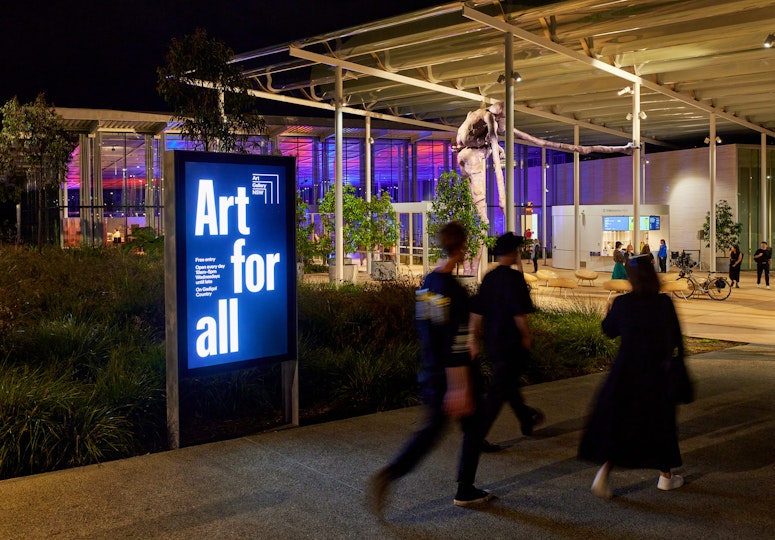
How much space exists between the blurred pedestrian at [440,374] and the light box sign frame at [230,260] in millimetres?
2286

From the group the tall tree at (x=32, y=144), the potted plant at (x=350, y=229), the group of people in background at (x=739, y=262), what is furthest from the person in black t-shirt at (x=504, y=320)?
the group of people in background at (x=739, y=262)

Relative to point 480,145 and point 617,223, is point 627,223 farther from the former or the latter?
point 480,145

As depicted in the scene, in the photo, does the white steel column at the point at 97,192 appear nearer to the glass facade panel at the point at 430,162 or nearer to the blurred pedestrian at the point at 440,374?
the glass facade panel at the point at 430,162

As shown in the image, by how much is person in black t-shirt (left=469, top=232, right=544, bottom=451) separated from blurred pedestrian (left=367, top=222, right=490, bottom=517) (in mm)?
1347

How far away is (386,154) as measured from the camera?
157 ft

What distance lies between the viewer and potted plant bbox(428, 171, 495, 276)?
20875 mm

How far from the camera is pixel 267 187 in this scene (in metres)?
7.29

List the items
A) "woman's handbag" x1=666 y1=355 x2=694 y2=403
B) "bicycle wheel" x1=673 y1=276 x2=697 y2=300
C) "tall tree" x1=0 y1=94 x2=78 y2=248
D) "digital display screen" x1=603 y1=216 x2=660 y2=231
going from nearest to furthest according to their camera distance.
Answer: "woman's handbag" x1=666 y1=355 x2=694 y2=403, "bicycle wheel" x1=673 y1=276 x2=697 y2=300, "tall tree" x1=0 y1=94 x2=78 y2=248, "digital display screen" x1=603 y1=216 x2=660 y2=231

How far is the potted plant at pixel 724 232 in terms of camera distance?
114 feet

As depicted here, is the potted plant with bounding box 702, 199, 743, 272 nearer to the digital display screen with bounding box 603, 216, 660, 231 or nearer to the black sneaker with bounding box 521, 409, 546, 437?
the digital display screen with bounding box 603, 216, 660, 231

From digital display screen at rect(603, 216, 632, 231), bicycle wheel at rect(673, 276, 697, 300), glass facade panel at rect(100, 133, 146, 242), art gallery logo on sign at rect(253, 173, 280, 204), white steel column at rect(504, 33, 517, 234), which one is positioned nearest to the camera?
art gallery logo on sign at rect(253, 173, 280, 204)

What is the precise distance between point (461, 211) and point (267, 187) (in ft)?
46.3

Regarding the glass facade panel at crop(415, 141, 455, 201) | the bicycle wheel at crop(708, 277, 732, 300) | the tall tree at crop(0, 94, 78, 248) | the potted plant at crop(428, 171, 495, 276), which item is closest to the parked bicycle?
the bicycle wheel at crop(708, 277, 732, 300)

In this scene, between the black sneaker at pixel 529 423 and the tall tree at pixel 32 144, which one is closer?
the black sneaker at pixel 529 423
